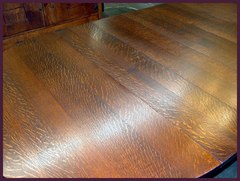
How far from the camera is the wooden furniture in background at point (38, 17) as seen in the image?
2.01 meters

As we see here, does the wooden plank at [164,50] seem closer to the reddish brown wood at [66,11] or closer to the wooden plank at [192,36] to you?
the wooden plank at [192,36]

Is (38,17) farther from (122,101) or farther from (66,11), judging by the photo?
(122,101)

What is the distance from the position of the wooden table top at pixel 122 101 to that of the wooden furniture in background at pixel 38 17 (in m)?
0.94

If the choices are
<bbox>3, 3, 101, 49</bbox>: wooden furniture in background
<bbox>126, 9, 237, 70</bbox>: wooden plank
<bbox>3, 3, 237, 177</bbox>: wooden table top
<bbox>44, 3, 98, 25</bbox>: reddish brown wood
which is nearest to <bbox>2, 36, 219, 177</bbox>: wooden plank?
<bbox>3, 3, 237, 177</bbox>: wooden table top

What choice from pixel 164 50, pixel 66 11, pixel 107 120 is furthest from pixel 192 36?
pixel 66 11

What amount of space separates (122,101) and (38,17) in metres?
1.57

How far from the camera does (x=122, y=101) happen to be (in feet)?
2.90

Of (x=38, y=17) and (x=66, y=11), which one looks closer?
(x=38, y=17)

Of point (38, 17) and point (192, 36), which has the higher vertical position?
point (192, 36)

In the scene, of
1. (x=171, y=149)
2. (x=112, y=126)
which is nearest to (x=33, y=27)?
(x=112, y=126)

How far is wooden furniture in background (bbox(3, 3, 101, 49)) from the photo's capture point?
79.2 inches

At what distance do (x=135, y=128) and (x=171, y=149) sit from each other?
4.9 inches

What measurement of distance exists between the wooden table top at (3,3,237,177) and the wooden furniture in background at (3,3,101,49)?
94cm

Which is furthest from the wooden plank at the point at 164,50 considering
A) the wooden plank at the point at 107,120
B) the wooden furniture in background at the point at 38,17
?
the wooden furniture in background at the point at 38,17
